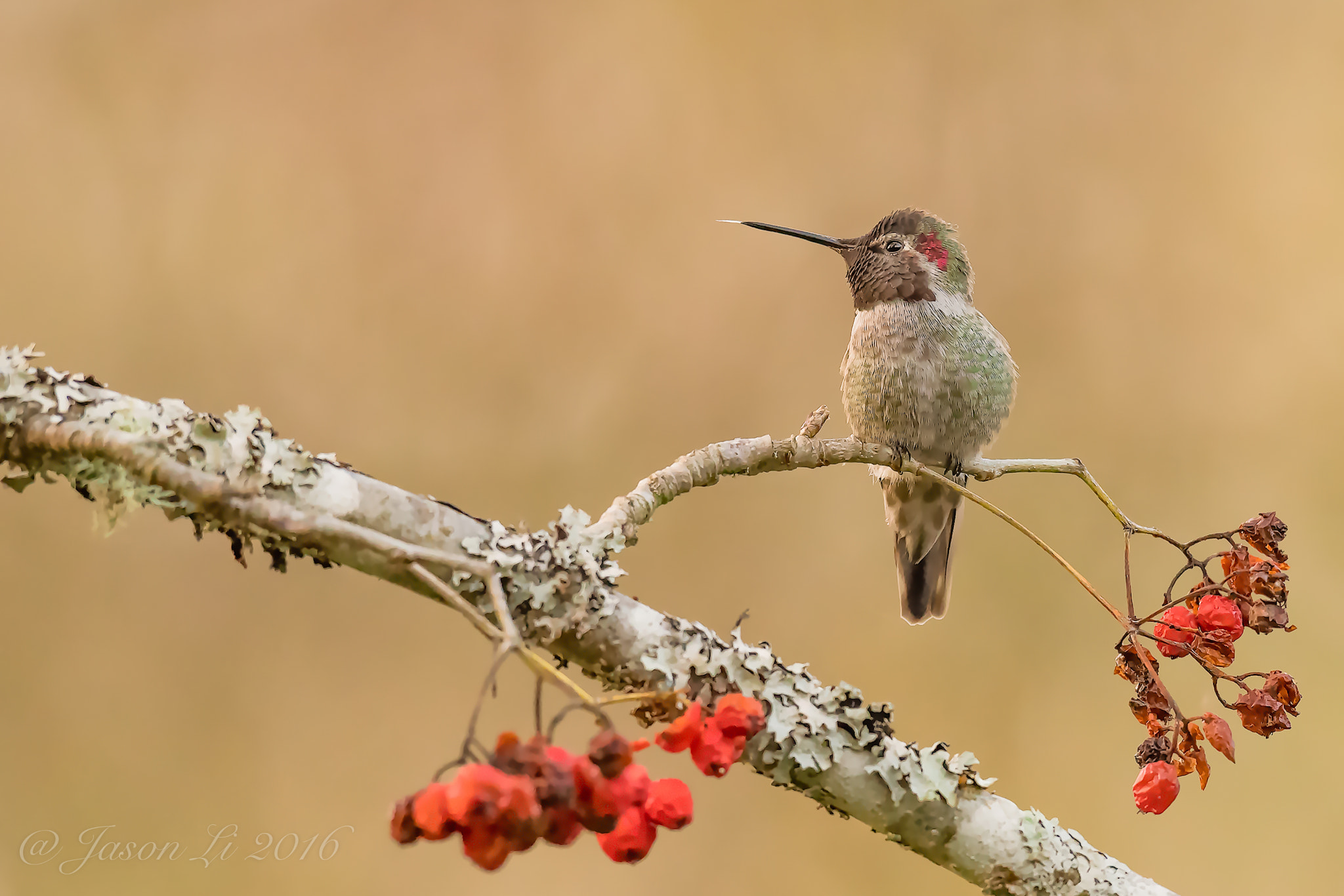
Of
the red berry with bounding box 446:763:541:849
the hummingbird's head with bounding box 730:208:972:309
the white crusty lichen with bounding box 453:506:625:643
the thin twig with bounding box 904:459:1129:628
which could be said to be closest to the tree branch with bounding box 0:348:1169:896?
the white crusty lichen with bounding box 453:506:625:643

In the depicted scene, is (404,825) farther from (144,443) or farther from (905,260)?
(905,260)

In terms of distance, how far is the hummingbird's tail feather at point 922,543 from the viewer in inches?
82.5

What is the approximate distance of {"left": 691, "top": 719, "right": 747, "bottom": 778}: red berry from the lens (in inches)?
31.9

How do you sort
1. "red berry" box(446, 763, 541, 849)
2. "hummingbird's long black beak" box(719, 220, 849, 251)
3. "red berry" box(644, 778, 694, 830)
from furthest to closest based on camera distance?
"hummingbird's long black beak" box(719, 220, 849, 251), "red berry" box(644, 778, 694, 830), "red berry" box(446, 763, 541, 849)

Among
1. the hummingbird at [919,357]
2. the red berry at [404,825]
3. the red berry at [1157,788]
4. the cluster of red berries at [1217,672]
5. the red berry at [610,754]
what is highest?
the hummingbird at [919,357]

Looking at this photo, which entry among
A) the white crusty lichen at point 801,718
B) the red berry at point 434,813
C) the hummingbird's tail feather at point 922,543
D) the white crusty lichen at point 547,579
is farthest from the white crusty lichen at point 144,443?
the hummingbird's tail feather at point 922,543

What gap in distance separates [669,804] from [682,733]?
0.20 feet

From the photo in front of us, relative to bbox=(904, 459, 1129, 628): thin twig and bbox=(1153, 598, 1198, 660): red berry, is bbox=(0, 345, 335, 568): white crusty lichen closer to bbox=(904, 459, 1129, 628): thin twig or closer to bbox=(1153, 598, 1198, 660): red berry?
bbox=(904, 459, 1129, 628): thin twig

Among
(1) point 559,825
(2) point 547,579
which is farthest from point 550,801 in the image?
Result: (2) point 547,579

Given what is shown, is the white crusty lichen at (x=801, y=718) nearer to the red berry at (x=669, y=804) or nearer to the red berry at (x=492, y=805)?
the red berry at (x=669, y=804)

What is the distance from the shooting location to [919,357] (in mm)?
1863

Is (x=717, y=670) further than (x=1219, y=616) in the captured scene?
No

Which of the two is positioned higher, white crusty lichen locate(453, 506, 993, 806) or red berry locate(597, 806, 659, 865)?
white crusty lichen locate(453, 506, 993, 806)

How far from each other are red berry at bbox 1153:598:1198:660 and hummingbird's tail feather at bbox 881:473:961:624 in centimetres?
83
